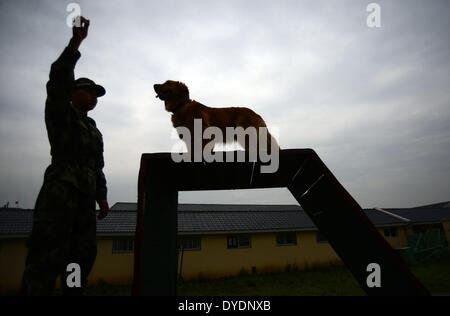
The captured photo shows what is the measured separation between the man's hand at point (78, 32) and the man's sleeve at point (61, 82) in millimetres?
58

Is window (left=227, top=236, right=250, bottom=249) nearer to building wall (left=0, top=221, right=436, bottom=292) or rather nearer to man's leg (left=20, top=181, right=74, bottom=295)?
building wall (left=0, top=221, right=436, bottom=292)

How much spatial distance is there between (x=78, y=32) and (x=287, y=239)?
18215mm

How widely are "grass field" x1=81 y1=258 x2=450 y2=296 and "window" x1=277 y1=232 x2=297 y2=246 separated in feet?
10.7

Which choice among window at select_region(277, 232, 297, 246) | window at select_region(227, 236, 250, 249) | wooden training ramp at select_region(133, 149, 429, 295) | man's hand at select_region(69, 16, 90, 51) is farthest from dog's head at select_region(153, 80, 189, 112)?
window at select_region(277, 232, 297, 246)

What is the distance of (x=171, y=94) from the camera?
3.39m

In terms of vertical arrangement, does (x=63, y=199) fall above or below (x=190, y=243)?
above

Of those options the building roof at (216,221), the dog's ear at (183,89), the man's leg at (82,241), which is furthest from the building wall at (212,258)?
the dog's ear at (183,89)

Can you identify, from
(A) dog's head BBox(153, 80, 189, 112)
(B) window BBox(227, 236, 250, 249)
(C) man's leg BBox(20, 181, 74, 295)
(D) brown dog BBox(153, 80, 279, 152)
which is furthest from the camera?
(B) window BBox(227, 236, 250, 249)

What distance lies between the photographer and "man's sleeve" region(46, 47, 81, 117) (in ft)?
6.34

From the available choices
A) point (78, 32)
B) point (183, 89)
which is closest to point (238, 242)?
point (183, 89)

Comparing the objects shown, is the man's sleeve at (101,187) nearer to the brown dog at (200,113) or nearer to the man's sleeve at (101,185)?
the man's sleeve at (101,185)

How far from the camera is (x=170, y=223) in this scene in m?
3.60

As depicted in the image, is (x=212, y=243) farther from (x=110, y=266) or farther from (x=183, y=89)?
(x=183, y=89)
